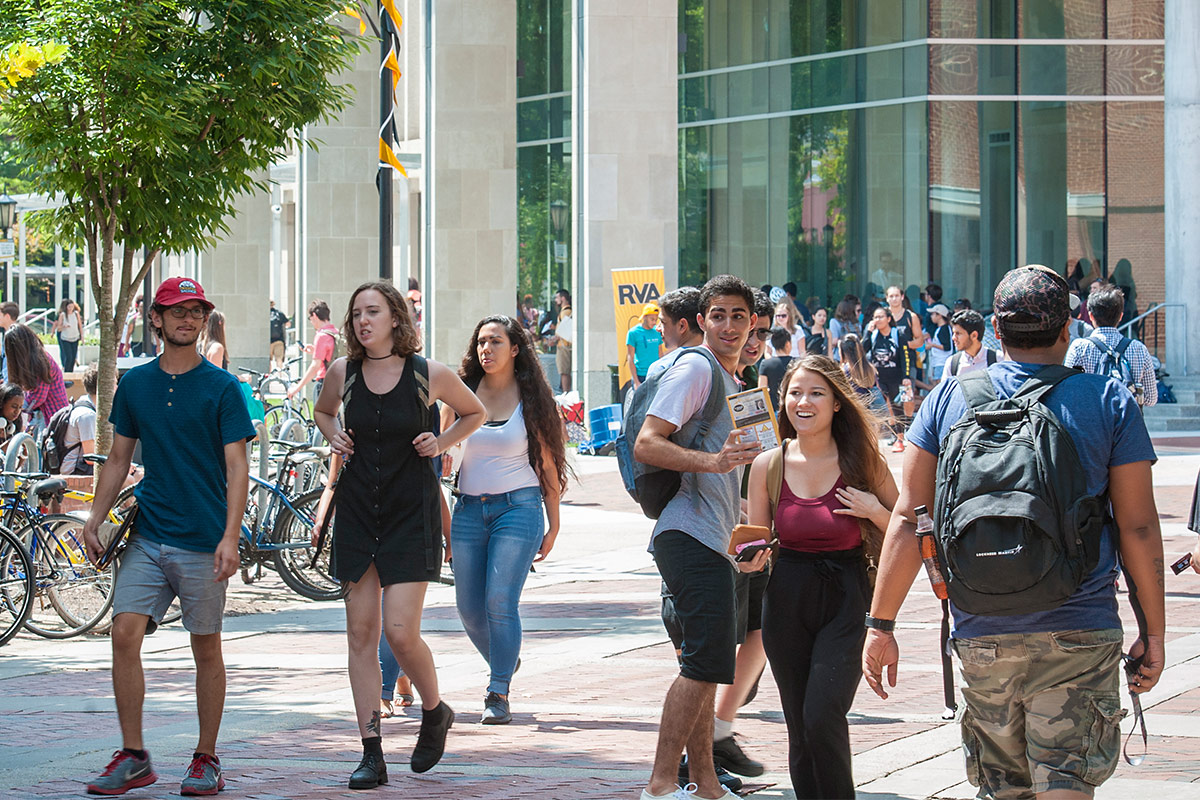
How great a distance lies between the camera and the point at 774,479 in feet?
17.7

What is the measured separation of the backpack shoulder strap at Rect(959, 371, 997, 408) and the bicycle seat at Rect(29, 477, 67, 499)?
7.52 meters

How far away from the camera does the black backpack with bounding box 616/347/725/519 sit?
5543 millimetres

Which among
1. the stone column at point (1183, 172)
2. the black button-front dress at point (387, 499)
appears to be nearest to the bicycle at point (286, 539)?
the black button-front dress at point (387, 499)

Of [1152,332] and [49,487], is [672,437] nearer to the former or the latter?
[49,487]

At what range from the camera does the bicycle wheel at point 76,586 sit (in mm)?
9977

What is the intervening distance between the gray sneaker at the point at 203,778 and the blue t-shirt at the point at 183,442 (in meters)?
0.79

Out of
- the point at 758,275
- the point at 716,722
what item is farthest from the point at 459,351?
the point at 716,722

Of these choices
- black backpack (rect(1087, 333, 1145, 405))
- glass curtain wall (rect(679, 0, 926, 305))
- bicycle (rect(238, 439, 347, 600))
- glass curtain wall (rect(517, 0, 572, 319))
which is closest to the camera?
bicycle (rect(238, 439, 347, 600))

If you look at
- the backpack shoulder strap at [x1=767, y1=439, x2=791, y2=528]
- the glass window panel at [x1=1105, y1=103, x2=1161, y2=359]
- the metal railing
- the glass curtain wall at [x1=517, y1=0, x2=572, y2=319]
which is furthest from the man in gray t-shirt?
the glass curtain wall at [x1=517, y1=0, x2=572, y2=319]

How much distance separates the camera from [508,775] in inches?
244

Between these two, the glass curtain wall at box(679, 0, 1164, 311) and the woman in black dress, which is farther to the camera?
the glass curtain wall at box(679, 0, 1164, 311)

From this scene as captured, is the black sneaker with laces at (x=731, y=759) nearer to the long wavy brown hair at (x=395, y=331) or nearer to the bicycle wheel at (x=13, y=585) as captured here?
the long wavy brown hair at (x=395, y=331)

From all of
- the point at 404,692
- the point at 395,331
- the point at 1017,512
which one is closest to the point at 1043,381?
the point at 1017,512

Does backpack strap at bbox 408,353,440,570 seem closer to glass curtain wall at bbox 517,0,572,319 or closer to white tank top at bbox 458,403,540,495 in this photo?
white tank top at bbox 458,403,540,495
